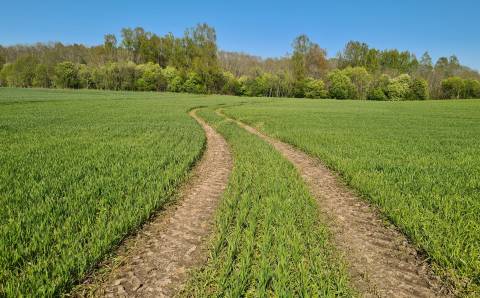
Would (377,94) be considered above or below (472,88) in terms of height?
below

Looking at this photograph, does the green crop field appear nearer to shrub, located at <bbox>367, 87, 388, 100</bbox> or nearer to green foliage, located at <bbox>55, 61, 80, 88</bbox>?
shrub, located at <bbox>367, 87, 388, 100</bbox>

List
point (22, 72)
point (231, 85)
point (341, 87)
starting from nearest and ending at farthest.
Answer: point (341, 87) → point (231, 85) → point (22, 72)

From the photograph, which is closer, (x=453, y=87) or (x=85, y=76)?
(x=85, y=76)

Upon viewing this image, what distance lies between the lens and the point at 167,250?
5.23 metres

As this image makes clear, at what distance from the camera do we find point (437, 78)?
117 meters

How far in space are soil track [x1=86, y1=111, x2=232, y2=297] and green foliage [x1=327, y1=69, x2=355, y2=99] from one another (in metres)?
99.8

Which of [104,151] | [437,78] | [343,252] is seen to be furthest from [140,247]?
[437,78]

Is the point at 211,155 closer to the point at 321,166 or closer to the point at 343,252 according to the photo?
the point at 321,166

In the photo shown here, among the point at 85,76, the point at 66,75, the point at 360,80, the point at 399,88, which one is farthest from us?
the point at 360,80

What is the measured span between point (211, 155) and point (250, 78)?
94999 millimetres

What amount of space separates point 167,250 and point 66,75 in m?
115

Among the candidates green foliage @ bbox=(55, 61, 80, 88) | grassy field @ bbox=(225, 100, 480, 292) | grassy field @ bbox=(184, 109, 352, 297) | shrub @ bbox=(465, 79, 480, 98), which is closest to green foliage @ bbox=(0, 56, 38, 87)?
green foliage @ bbox=(55, 61, 80, 88)

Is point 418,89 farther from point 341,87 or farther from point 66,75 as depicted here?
point 66,75

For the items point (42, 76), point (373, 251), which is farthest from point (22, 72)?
point (373, 251)
